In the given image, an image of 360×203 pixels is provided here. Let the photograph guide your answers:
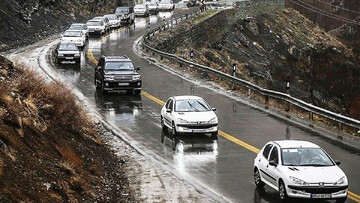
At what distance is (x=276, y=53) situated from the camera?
8225 centimetres

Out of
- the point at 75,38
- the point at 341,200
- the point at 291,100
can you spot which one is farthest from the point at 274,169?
the point at 75,38

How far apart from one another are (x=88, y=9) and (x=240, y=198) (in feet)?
246

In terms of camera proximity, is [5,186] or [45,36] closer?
[5,186]

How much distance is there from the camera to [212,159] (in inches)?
806

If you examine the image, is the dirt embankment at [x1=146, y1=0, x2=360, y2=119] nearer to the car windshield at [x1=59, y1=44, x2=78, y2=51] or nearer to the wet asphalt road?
the car windshield at [x1=59, y1=44, x2=78, y2=51]

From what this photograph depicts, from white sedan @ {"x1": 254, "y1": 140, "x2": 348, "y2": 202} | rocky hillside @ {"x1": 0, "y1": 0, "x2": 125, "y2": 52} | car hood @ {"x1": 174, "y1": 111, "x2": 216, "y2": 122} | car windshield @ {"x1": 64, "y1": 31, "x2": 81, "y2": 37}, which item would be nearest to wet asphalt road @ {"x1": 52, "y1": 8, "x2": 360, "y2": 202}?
white sedan @ {"x1": 254, "y1": 140, "x2": 348, "y2": 202}

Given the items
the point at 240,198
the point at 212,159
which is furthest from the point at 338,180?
the point at 212,159

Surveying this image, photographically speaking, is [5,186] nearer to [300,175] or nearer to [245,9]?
[300,175]

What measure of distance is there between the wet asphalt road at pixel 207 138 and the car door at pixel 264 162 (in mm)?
431

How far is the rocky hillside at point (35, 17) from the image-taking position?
5869cm

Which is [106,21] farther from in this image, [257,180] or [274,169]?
[274,169]

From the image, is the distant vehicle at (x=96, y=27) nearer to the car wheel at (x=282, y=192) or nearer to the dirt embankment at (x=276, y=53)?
the dirt embankment at (x=276, y=53)

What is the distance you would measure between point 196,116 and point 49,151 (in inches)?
336

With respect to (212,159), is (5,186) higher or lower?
higher
